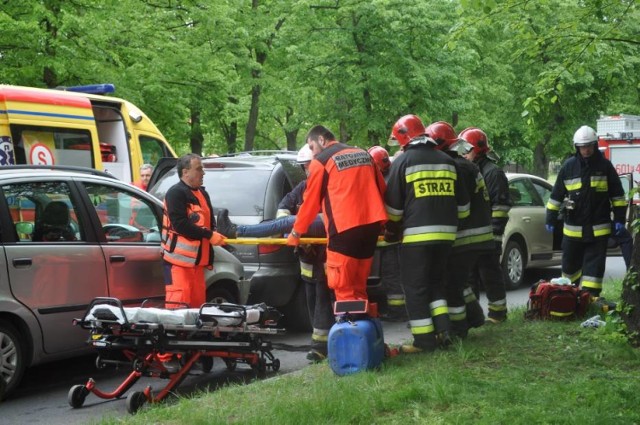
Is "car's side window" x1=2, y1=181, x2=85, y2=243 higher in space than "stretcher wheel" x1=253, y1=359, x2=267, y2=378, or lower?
higher

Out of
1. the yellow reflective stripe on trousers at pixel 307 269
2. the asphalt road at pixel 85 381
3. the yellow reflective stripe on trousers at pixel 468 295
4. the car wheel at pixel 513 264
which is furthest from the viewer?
the car wheel at pixel 513 264

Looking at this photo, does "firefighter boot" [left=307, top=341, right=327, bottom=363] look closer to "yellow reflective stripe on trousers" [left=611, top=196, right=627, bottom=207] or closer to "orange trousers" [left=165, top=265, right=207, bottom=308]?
"orange trousers" [left=165, top=265, right=207, bottom=308]

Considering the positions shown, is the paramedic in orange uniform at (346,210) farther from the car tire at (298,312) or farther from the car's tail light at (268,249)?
the car tire at (298,312)

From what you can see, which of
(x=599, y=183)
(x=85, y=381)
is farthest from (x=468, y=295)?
(x=85, y=381)

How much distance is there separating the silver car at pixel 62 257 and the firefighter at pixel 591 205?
3940 mm

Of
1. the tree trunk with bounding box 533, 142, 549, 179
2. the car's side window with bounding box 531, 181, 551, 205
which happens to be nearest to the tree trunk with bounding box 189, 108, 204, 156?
the tree trunk with bounding box 533, 142, 549, 179

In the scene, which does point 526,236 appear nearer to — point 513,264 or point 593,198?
point 513,264

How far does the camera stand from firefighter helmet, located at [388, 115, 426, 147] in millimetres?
7117

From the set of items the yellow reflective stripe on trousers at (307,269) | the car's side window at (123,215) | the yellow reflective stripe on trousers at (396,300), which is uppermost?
the car's side window at (123,215)

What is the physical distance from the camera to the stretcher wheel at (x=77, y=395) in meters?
6.44

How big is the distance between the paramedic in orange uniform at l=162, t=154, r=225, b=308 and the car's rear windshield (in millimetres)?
1447

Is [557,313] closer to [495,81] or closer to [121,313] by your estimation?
[121,313]

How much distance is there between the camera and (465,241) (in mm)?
7715

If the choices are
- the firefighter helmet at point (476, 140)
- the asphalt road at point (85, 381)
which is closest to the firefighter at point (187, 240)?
the asphalt road at point (85, 381)
